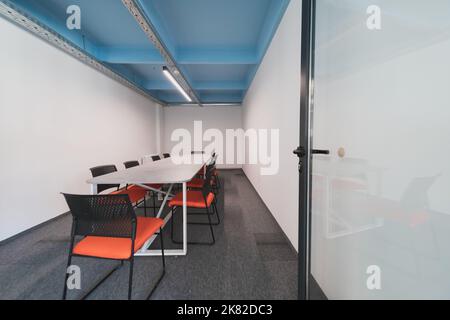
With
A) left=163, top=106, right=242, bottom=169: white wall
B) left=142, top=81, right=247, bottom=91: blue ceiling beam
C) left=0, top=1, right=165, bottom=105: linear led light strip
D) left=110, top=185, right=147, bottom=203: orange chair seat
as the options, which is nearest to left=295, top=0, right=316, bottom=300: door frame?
left=110, top=185, right=147, bottom=203: orange chair seat

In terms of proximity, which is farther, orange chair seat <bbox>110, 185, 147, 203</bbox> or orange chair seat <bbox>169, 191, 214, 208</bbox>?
orange chair seat <bbox>110, 185, 147, 203</bbox>

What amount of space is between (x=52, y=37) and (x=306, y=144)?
11.9 feet

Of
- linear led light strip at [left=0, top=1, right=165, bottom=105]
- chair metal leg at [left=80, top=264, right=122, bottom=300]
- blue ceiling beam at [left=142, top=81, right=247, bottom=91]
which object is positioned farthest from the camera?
blue ceiling beam at [left=142, top=81, right=247, bottom=91]

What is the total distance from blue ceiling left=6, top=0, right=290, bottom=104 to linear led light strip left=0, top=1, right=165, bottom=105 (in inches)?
5.8

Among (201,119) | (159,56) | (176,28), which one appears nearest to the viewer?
(176,28)

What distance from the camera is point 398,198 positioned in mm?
725

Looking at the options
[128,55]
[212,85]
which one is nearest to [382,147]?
[128,55]

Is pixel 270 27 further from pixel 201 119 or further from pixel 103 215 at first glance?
pixel 201 119

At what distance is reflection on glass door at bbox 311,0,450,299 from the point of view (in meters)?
0.61

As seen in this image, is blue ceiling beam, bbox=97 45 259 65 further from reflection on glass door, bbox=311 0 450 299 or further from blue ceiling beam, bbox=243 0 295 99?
reflection on glass door, bbox=311 0 450 299

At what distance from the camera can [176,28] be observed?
2.78 m

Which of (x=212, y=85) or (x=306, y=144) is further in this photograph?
(x=212, y=85)

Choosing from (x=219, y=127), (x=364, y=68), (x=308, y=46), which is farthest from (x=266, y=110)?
(x=219, y=127)

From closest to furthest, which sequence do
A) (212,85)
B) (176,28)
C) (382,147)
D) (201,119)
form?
(382,147), (176,28), (212,85), (201,119)
